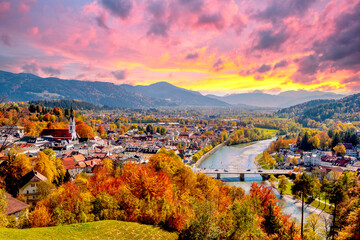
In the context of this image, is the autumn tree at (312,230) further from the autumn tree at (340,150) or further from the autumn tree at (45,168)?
the autumn tree at (340,150)

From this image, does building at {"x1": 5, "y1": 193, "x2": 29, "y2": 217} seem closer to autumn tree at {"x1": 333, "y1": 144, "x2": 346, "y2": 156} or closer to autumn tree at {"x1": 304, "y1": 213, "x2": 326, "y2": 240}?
autumn tree at {"x1": 304, "y1": 213, "x2": 326, "y2": 240}

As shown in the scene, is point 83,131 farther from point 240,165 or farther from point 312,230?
point 312,230

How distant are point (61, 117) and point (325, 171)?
48273 millimetres

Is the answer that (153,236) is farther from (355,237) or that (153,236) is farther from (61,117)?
(61,117)

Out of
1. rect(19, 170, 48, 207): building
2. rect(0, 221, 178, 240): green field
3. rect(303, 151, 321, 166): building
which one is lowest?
rect(303, 151, 321, 166): building

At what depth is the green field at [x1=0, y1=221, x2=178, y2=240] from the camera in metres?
5.22

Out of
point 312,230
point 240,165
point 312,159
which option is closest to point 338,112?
point 312,159

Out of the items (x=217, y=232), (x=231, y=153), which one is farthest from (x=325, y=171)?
(x=217, y=232)

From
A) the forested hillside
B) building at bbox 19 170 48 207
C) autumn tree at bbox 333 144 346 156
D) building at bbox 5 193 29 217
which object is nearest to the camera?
building at bbox 5 193 29 217

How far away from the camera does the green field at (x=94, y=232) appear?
5223mm

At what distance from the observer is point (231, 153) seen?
1694 inches

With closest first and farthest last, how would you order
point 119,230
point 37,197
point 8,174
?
point 119,230
point 37,197
point 8,174

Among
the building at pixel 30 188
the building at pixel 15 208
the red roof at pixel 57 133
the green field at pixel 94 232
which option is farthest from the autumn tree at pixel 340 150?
the building at pixel 15 208

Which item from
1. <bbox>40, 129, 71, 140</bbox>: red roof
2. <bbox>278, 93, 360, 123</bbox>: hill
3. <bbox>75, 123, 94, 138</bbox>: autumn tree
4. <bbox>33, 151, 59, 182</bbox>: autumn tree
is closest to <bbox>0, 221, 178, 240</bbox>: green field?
<bbox>33, 151, 59, 182</bbox>: autumn tree
